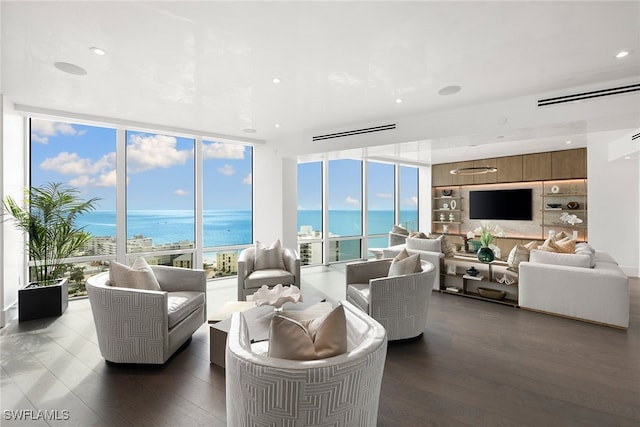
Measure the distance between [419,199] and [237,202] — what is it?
6.11 m

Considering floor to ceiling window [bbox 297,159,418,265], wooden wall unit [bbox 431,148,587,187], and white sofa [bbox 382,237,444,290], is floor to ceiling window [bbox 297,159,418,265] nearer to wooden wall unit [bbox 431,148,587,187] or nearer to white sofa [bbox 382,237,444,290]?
wooden wall unit [bbox 431,148,587,187]

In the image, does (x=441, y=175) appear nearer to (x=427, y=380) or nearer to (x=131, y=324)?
(x=427, y=380)

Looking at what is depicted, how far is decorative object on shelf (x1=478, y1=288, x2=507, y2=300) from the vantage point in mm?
4805

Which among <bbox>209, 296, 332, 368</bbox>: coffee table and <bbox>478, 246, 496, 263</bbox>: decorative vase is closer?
<bbox>209, 296, 332, 368</bbox>: coffee table

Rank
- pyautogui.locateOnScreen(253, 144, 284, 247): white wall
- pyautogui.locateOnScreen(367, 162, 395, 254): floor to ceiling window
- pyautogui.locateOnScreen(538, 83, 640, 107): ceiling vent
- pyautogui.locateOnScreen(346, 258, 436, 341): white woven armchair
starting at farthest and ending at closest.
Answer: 1. pyautogui.locateOnScreen(367, 162, 395, 254): floor to ceiling window
2. pyautogui.locateOnScreen(253, 144, 284, 247): white wall
3. pyautogui.locateOnScreen(538, 83, 640, 107): ceiling vent
4. pyautogui.locateOnScreen(346, 258, 436, 341): white woven armchair

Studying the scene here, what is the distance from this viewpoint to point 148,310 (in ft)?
9.22

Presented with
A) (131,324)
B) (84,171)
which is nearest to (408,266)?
(131,324)

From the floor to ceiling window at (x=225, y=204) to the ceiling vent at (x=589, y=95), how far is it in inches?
211

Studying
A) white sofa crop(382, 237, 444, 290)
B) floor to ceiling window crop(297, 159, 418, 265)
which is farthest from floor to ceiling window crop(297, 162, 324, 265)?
white sofa crop(382, 237, 444, 290)

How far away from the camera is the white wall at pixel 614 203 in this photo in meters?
6.49

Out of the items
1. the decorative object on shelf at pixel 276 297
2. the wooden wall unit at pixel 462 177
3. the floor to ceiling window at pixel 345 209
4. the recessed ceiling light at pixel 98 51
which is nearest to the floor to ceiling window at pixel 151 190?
the floor to ceiling window at pixel 345 209

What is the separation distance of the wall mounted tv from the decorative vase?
426cm

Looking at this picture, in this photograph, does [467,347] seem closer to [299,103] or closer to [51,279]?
[299,103]

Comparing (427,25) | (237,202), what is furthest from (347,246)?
(427,25)
